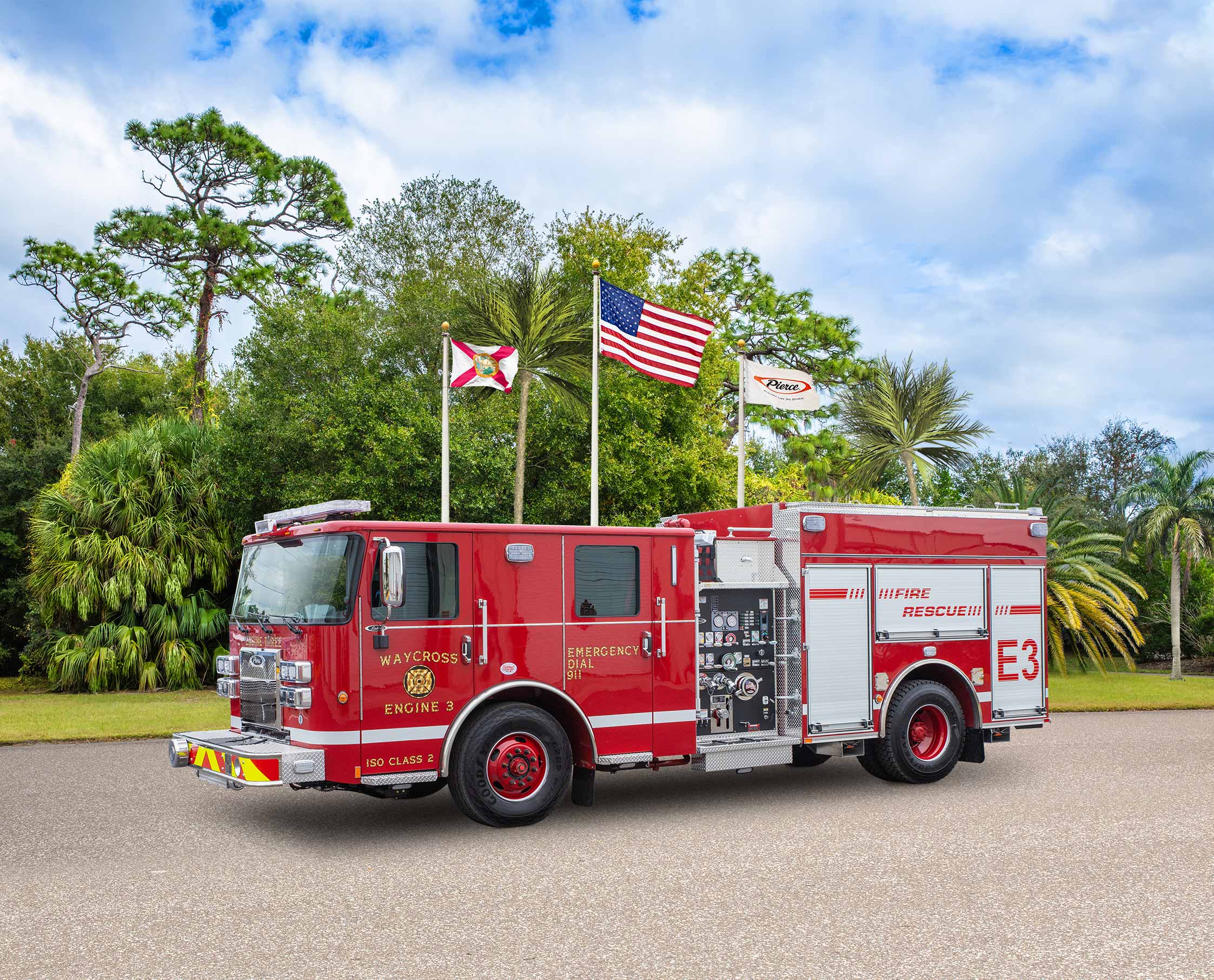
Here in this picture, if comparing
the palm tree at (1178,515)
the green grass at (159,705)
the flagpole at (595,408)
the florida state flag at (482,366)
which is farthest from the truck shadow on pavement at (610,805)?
the palm tree at (1178,515)

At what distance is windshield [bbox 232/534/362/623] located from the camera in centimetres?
826

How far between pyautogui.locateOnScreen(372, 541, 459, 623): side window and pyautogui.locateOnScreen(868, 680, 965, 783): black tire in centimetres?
460

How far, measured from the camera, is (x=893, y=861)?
7.61 metres

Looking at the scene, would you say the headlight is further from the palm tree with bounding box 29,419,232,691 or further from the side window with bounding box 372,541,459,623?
the palm tree with bounding box 29,419,232,691

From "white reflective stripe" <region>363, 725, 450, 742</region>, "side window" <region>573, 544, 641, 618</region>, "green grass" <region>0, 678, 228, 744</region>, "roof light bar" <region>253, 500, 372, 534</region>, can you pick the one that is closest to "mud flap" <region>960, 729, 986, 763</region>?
"side window" <region>573, 544, 641, 618</region>

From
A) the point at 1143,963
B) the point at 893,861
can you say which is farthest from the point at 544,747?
the point at 1143,963

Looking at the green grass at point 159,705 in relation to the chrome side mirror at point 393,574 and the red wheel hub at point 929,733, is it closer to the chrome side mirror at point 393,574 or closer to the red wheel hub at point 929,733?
the chrome side mirror at point 393,574

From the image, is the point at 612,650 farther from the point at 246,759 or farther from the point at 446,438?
the point at 446,438

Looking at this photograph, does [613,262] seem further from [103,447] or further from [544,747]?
[544,747]

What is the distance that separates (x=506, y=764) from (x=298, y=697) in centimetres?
166

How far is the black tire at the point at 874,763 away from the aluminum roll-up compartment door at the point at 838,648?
476mm

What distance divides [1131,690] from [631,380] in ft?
38.0

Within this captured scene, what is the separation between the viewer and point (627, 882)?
7.12 m

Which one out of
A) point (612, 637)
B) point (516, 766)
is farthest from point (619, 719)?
point (516, 766)
